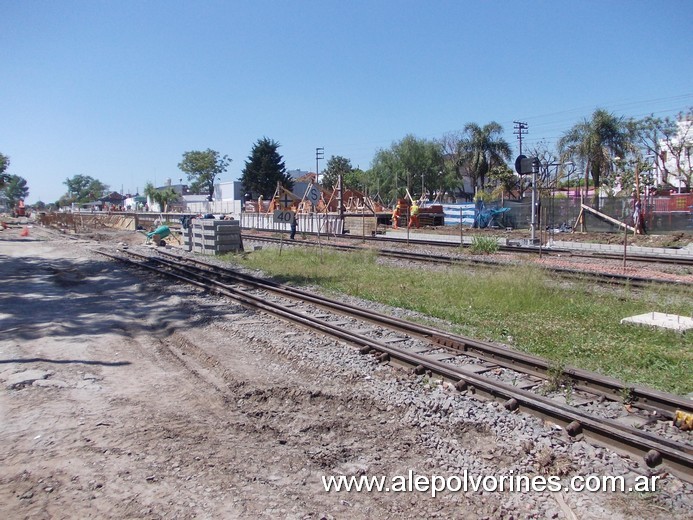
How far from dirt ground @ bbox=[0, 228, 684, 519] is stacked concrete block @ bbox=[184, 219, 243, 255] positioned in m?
13.0

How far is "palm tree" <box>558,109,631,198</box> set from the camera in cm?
4547

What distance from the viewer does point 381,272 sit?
17422 millimetres

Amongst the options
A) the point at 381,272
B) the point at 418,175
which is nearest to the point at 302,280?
the point at 381,272

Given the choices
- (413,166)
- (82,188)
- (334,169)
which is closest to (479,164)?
(413,166)

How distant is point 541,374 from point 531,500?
115 inches

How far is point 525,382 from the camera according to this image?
679cm

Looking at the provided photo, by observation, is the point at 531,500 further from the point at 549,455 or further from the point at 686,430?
the point at 686,430

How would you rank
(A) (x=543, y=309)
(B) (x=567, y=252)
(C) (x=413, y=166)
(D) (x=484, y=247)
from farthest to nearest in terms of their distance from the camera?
(C) (x=413, y=166), (D) (x=484, y=247), (B) (x=567, y=252), (A) (x=543, y=309)

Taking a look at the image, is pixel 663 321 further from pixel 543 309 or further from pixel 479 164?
pixel 479 164

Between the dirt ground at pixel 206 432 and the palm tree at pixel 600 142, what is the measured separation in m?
42.3

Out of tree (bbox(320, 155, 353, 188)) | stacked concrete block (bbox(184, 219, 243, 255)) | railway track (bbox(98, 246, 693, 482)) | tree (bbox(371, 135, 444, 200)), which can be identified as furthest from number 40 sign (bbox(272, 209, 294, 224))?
tree (bbox(320, 155, 353, 188))

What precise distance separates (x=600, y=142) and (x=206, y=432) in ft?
154

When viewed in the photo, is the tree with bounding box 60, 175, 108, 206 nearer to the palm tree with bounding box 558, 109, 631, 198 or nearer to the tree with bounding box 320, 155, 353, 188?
the tree with bounding box 320, 155, 353, 188

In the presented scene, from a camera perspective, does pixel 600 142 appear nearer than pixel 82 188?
Yes
